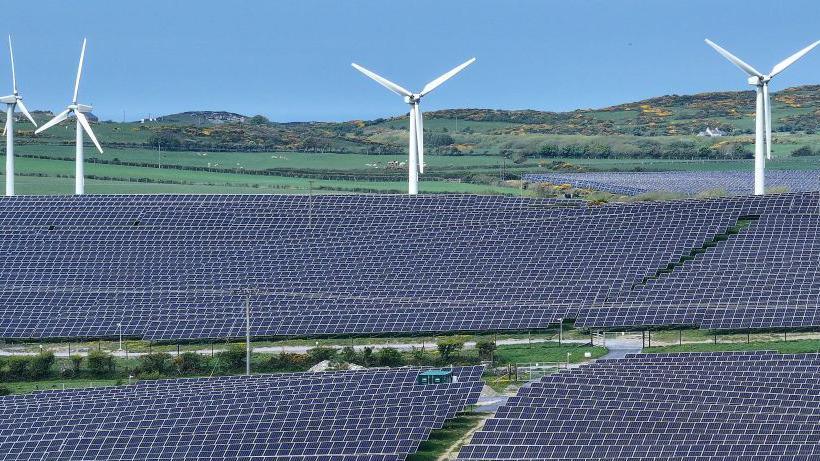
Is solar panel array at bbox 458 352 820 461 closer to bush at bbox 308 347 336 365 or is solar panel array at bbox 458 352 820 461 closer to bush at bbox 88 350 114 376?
bush at bbox 308 347 336 365

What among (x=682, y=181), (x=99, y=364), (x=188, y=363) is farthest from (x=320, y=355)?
(x=682, y=181)

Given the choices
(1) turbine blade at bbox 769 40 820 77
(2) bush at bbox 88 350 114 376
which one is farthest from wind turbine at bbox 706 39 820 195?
(2) bush at bbox 88 350 114 376

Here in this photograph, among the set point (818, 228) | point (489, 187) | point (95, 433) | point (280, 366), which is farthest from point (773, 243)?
point (489, 187)

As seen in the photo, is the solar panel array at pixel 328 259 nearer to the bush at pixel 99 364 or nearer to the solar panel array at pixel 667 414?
the bush at pixel 99 364

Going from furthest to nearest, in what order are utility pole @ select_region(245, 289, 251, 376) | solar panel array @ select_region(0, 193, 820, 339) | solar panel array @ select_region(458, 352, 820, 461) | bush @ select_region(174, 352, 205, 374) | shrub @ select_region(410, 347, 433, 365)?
solar panel array @ select_region(0, 193, 820, 339), bush @ select_region(174, 352, 205, 374), shrub @ select_region(410, 347, 433, 365), utility pole @ select_region(245, 289, 251, 376), solar panel array @ select_region(458, 352, 820, 461)

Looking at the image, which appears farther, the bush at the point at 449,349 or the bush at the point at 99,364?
the bush at the point at 99,364

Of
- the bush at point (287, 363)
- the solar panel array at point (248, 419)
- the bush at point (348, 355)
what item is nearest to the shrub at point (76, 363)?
the bush at point (287, 363)

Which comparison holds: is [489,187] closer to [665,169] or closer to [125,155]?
[665,169]
